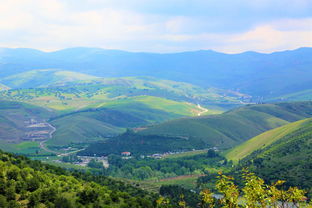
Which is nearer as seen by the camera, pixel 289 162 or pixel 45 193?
pixel 45 193

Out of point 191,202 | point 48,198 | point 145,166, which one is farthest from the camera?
point 145,166

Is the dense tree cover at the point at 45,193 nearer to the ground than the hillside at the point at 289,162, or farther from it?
farther from it

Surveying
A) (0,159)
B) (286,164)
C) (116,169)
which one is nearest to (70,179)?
(0,159)

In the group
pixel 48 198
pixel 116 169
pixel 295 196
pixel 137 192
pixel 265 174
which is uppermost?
pixel 295 196

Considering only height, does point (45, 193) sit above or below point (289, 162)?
above

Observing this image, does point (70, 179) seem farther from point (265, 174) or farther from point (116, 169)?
point (116, 169)

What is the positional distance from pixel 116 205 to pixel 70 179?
12874 millimetres

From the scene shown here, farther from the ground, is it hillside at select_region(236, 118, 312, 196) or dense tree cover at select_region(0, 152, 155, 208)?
dense tree cover at select_region(0, 152, 155, 208)

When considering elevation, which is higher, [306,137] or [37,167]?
[37,167]

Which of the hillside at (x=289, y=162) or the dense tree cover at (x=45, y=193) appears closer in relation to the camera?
the dense tree cover at (x=45, y=193)

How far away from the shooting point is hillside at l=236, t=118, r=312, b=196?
132212mm

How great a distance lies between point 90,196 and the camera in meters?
64.8

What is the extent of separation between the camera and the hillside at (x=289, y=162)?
A: 132212 millimetres

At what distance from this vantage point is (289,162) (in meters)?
151
